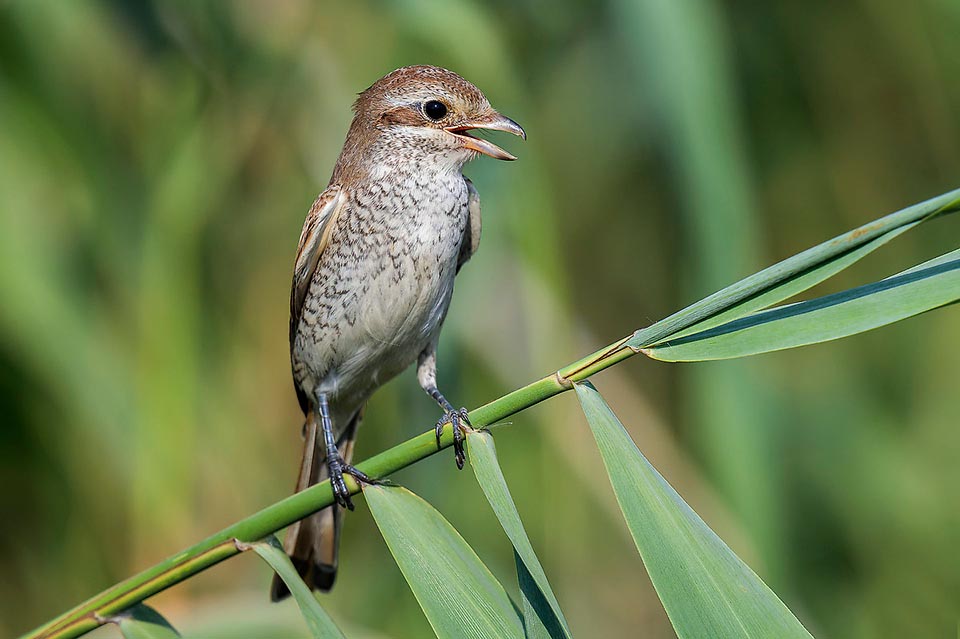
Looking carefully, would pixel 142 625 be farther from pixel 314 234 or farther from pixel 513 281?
pixel 513 281

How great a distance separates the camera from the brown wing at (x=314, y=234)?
2.61 meters

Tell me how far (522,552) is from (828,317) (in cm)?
50

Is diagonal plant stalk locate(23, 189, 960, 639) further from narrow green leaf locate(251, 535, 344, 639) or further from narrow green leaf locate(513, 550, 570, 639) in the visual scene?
narrow green leaf locate(513, 550, 570, 639)

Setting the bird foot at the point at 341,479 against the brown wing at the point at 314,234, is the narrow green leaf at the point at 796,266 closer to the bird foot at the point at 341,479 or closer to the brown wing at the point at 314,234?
the bird foot at the point at 341,479

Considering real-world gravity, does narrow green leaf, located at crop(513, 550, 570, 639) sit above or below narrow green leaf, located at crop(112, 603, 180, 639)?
below

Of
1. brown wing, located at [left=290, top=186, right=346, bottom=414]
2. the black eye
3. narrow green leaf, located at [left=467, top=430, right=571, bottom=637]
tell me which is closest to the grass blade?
narrow green leaf, located at [left=467, top=430, right=571, bottom=637]

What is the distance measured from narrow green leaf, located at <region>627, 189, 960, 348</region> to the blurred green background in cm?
109

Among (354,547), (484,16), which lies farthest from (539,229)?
(354,547)

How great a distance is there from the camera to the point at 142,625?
179cm

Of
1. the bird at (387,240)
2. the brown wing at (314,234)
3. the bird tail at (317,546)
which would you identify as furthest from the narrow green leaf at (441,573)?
the brown wing at (314,234)

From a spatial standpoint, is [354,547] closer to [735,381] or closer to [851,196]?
[735,381]

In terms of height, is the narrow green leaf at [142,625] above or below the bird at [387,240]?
below

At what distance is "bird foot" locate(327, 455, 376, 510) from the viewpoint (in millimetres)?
1728

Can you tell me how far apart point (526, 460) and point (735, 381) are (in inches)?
58.4
